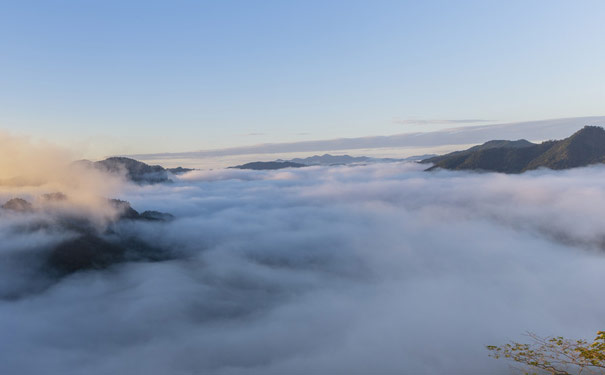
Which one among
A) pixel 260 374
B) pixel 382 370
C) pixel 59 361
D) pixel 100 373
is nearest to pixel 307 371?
pixel 260 374

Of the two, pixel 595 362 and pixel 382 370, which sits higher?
pixel 595 362

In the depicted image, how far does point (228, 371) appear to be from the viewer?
18988 centimetres

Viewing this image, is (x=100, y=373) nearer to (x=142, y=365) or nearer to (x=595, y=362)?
(x=142, y=365)

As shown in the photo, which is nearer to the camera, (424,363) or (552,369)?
(552,369)

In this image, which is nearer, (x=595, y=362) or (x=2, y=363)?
(x=595, y=362)

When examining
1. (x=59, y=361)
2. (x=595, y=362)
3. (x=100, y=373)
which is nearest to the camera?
(x=595, y=362)

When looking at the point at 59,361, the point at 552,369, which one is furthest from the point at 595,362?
the point at 59,361

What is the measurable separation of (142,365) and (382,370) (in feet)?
441

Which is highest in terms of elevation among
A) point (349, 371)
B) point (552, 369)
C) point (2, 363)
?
point (552, 369)

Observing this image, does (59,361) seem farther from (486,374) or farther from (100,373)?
(486,374)

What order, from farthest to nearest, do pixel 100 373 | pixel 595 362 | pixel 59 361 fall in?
1. pixel 59 361
2. pixel 100 373
3. pixel 595 362

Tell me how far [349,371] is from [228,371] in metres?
67.6

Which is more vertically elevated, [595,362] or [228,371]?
[595,362]

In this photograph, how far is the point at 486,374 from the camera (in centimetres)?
18638
